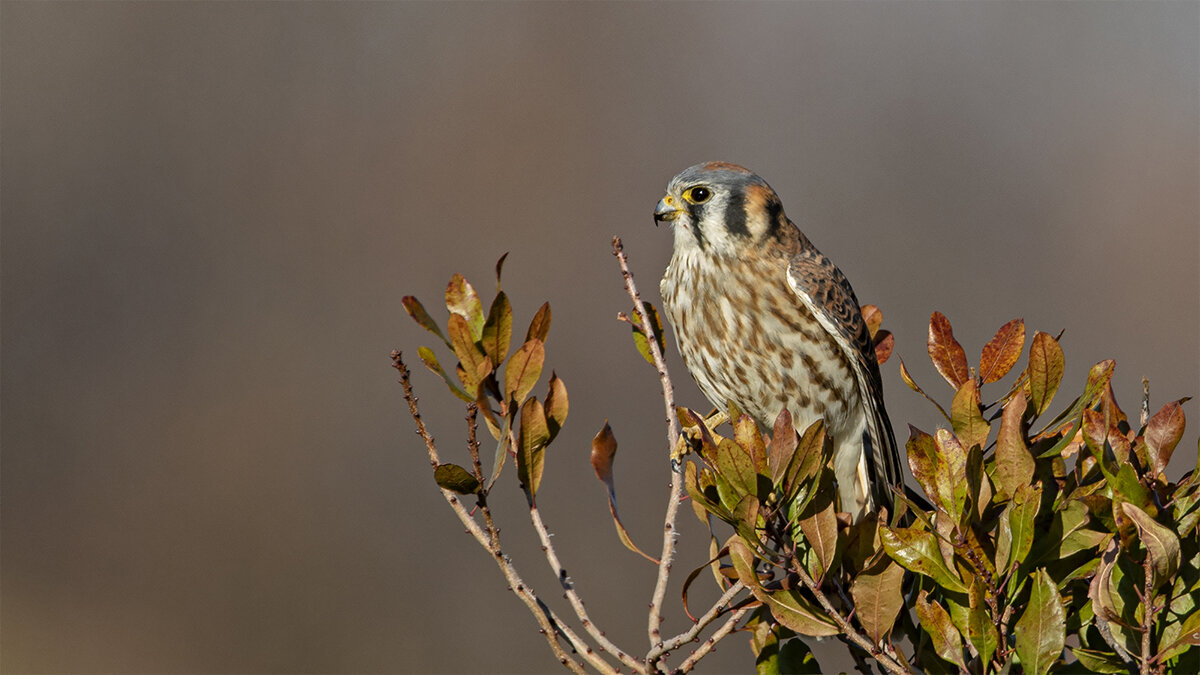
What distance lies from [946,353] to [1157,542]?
2.19ft

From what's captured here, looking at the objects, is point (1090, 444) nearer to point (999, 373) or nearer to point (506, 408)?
point (999, 373)

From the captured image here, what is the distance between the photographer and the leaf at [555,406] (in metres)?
1.75

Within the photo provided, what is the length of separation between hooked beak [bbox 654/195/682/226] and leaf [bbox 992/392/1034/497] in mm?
1439

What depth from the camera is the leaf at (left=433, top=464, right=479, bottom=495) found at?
5.00 feet

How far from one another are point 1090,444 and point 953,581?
26 cm

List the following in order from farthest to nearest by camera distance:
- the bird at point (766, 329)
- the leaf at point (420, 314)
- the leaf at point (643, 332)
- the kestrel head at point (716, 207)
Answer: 1. the kestrel head at point (716, 207)
2. the bird at point (766, 329)
3. the leaf at point (643, 332)
4. the leaf at point (420, 314)

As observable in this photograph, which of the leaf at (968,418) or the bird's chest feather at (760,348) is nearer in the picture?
the leaf at (968,418)

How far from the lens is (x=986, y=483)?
1.52m

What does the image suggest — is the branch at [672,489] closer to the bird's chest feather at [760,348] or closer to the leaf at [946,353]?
the leaf at [946,353]

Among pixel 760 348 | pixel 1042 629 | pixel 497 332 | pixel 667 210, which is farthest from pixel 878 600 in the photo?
pixel 667 210

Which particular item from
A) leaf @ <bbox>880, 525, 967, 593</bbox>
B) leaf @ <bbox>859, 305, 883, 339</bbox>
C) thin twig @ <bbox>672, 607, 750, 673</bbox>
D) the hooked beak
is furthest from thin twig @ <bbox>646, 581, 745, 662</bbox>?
the hooked beak

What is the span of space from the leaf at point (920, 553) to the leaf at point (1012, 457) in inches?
6.0

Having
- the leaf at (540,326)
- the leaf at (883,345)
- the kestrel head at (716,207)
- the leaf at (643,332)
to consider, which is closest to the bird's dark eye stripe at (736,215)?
the kestrel head at (716,207)

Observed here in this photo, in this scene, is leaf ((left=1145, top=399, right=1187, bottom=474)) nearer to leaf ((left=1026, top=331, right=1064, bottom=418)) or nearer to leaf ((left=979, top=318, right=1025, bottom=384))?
leaf ((left=1026, top=331, right=1064, bottom=418))
